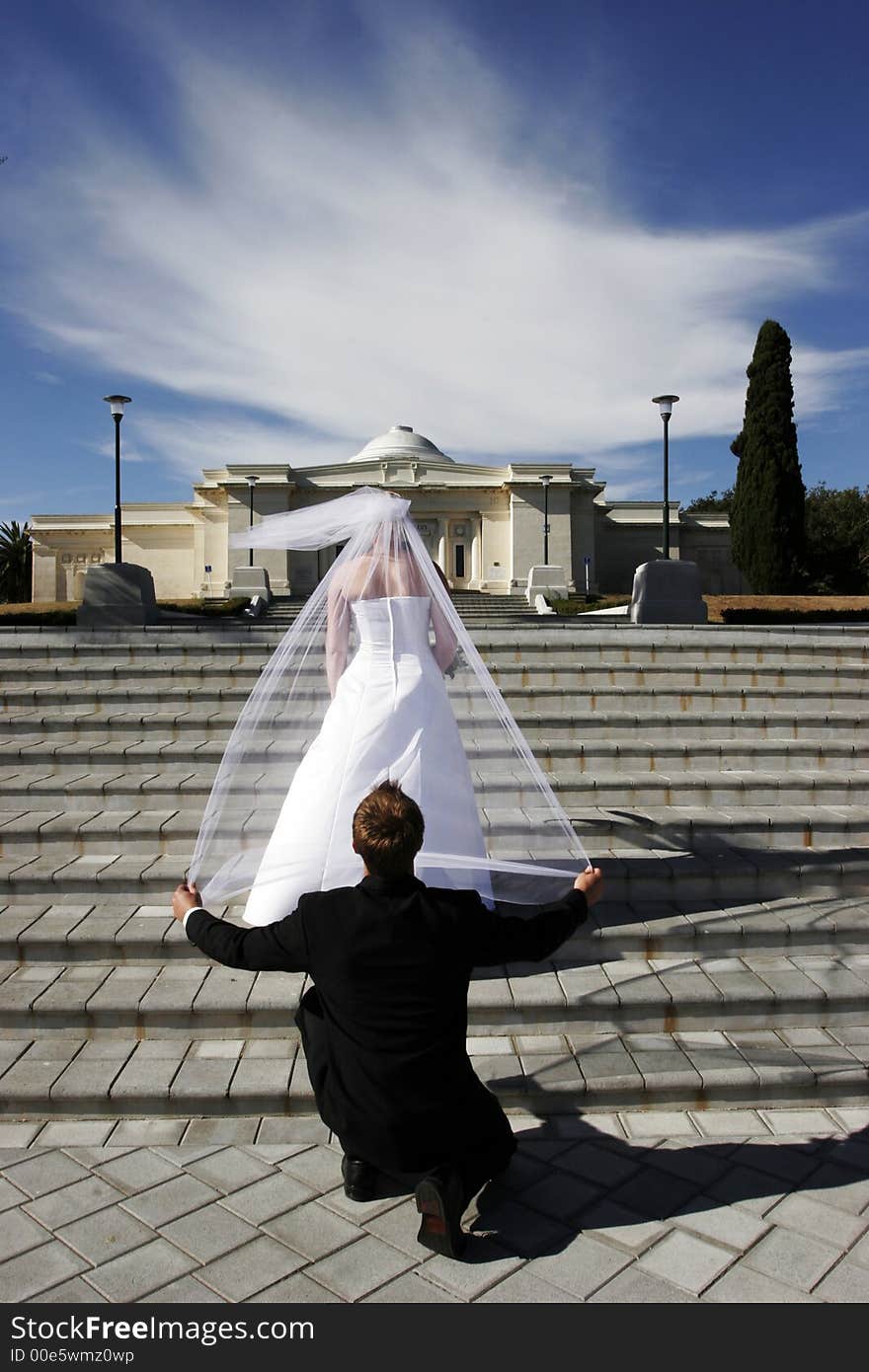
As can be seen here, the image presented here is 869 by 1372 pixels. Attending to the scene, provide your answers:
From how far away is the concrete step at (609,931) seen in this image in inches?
183

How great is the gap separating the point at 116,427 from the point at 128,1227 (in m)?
18.5

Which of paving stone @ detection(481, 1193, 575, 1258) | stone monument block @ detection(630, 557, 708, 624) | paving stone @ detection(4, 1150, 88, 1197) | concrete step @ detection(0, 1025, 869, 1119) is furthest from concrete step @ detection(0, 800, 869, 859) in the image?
stone monument block @ detection(630, 557, 708, 624)

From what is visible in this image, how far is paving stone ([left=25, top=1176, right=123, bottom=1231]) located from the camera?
9.82ft

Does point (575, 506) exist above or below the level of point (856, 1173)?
above

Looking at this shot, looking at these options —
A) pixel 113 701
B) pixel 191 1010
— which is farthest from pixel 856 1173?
pixel 113 701

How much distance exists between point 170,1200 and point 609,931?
2551 mm

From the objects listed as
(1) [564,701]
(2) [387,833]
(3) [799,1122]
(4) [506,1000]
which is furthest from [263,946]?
(1) [564,701]

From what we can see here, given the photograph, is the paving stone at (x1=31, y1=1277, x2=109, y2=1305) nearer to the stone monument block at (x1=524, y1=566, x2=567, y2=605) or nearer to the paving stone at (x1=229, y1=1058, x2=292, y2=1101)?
the paving stone at (x1=229, y1=1058, x2=292, y2=1101)

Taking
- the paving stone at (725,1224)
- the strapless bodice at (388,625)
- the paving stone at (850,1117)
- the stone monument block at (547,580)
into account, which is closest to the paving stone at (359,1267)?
the paving stone at (725,1224)

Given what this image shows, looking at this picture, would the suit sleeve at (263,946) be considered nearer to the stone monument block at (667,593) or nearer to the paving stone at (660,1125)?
the paving stone at (660,1125)

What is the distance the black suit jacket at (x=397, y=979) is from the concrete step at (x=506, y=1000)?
133 centimetres

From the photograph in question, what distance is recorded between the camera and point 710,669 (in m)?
8.35

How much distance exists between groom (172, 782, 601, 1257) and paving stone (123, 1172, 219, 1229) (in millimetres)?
622

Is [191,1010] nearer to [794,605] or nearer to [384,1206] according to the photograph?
[384,1206]
